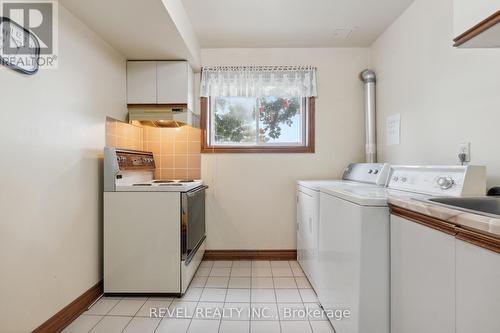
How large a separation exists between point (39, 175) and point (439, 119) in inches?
105

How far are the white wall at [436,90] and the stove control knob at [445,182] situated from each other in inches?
11.8

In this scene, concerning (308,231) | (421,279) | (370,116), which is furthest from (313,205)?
(370,116)

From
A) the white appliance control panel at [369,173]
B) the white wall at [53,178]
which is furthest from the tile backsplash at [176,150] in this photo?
the white appliance control panel at [369,173]

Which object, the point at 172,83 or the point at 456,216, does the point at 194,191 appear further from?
the point at 456,216

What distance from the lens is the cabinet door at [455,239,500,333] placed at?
2.41ft

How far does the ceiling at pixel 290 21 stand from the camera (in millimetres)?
2172

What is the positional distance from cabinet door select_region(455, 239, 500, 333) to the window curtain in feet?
7.73

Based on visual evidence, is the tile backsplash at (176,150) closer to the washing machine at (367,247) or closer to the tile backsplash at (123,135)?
the tile backsplash at (123,135)

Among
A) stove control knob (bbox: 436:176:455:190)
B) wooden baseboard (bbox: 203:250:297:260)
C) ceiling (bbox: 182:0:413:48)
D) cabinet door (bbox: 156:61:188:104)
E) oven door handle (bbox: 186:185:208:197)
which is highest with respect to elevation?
ceiling (bbox: 182:0:413:48)

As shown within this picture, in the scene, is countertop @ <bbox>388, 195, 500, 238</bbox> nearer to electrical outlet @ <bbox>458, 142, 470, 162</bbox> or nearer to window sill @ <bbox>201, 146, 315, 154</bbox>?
electrical outlet @ <bbox>458, 142, 470, 162</bbox>

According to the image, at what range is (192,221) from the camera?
94.4 inches

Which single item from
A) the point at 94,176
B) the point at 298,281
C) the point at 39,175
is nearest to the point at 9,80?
the point at 39,175

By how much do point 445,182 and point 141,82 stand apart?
263cm

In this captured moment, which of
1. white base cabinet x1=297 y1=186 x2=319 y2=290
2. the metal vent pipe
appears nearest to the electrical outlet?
white base cabinet x1=297 y1=186 x2=319 y2=290
